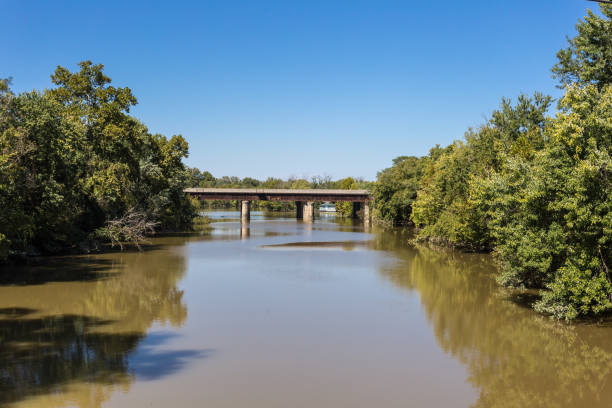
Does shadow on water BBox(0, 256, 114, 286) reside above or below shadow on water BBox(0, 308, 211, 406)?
above

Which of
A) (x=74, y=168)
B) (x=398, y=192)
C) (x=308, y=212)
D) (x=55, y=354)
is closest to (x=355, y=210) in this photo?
(x=308, y=212)

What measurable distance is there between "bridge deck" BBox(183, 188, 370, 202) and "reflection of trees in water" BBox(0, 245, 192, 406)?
6681cm

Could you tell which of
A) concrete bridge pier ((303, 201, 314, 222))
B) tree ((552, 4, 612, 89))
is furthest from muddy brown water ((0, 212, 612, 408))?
concrete bridge pier ((303, 201, 314, 222))

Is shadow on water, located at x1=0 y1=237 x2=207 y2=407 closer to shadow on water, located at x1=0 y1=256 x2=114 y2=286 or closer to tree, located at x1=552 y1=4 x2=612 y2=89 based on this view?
shadow on water, located at x1=0 y1=256 x2=114 y2=286

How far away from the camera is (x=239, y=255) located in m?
41.2

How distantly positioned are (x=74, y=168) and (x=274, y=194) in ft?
225

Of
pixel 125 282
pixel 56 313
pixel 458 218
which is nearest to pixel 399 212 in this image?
pixel 458 218

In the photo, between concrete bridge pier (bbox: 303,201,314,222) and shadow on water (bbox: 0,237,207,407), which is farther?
concrete bridge pier (bbox: 303,201,314,222)

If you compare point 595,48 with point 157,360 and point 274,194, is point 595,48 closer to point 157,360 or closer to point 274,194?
point 157,360

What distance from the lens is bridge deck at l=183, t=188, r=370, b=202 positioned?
9712 cm

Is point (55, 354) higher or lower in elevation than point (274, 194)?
lower

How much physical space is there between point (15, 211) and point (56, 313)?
886 cm

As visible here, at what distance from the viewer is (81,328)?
17.7 m

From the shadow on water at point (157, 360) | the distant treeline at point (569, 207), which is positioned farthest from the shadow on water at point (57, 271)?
the distant treeline at point (569, 207)
